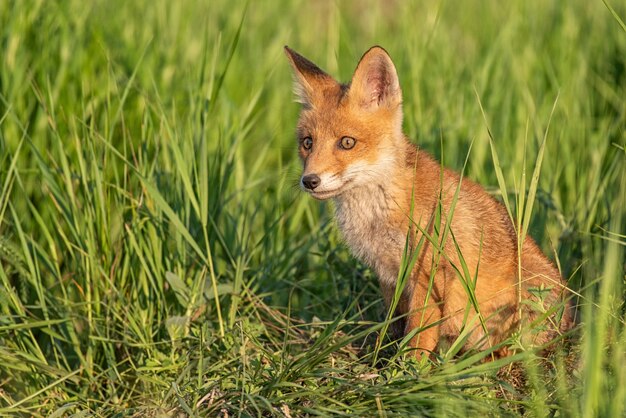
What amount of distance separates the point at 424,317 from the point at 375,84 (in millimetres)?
1169

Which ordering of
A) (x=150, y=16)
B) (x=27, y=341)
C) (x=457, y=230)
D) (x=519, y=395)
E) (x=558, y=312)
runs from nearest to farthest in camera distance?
(x=519, y=395) → (x=558, y=312) → (x=457, y=230) → (x=27, y=341) → (x=150, y=16)

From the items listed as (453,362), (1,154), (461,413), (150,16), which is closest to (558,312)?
(453,362)

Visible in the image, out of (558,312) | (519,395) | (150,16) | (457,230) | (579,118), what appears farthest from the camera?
(150,16)

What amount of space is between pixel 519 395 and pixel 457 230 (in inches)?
36.3

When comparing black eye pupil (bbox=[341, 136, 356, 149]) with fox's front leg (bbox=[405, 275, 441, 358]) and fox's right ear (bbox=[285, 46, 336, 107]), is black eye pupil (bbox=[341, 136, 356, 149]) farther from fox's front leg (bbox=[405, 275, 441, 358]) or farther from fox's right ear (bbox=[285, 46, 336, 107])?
fox's front leg (bbox=[405, 275, 441, 358])

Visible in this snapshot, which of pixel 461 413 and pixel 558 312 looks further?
pixel 558 312

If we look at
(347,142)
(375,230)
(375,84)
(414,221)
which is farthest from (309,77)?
(414,221)

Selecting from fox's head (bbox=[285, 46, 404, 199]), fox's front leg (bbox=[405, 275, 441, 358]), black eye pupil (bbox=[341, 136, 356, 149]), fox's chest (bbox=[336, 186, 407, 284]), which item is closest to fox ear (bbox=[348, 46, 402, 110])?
fox's head (bbox=[285, 46, 404, 199])

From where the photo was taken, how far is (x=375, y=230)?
4.12 m

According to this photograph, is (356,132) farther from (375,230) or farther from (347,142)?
(375,230)

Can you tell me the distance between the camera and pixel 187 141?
4.89 m

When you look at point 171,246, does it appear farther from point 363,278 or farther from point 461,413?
point 461,413

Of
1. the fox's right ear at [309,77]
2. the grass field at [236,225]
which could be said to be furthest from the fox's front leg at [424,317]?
the fox's right ear at [309,77]

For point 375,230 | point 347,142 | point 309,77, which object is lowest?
point 375,230
